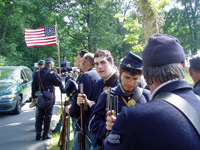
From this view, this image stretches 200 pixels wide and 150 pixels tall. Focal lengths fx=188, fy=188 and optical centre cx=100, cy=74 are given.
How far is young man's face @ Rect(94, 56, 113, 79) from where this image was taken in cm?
283

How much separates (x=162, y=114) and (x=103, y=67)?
1.94 meters

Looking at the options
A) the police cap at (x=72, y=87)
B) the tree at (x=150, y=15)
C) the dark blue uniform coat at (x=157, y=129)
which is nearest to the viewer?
the dark blue uniform coat at (x=157, y=129)

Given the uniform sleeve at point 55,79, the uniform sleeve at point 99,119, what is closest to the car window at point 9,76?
the uniform sleeve at point 55,79

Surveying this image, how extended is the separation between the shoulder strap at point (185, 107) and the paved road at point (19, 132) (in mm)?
4204

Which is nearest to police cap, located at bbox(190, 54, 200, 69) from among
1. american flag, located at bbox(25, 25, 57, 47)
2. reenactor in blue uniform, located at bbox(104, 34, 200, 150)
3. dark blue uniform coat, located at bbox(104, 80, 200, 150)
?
reenactor in blue uniform, located at bbox(104, 34, 200, 150)

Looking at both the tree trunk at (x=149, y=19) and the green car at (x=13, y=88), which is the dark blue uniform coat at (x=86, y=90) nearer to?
the tree trunk at (x=149, y=19)

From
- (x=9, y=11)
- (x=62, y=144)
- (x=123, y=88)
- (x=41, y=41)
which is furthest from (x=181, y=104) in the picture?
(x=9, y=11)

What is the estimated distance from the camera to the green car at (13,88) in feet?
23.9

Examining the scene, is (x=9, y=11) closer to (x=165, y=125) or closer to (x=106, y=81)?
(x=106, y=81)

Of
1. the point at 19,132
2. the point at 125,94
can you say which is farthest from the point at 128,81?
the point at 19,132

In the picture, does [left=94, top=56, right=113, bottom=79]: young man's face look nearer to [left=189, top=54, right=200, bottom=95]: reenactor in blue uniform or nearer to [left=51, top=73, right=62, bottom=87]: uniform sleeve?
[left=189, top=54, right=200, bottom=95]: reenactor in blue uniform

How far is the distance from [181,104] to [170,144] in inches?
8.3

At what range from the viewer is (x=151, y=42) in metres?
1.22

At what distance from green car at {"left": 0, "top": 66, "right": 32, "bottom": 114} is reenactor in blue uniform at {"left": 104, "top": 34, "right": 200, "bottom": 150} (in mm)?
7158
